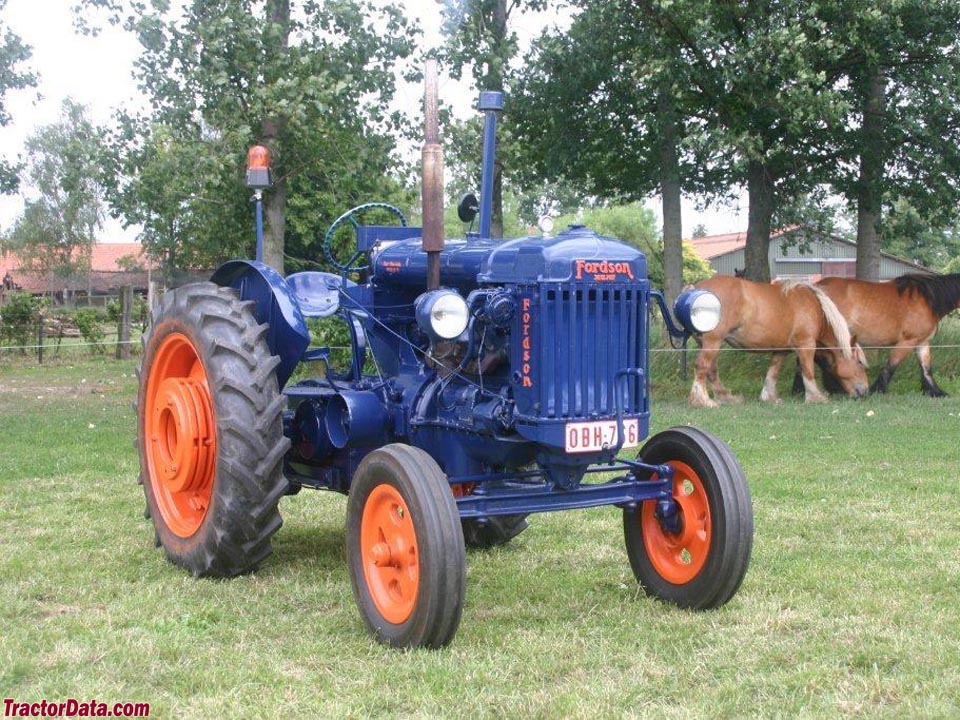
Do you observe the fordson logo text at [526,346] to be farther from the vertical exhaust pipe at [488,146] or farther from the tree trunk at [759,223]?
the tree trunk at [759,223]

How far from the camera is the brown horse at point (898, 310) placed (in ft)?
45.4

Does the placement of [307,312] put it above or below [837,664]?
above

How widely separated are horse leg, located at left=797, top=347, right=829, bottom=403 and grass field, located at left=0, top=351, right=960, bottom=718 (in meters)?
5.83

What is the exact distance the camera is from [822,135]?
15117 mm

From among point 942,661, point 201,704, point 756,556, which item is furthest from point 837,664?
point 201,704

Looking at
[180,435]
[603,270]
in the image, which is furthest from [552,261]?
[180,435]

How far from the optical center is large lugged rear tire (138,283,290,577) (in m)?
4.92

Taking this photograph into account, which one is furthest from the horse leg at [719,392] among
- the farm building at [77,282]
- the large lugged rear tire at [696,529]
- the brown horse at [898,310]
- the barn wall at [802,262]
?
the barn wall at [802,262]

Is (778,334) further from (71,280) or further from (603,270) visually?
(71,280)

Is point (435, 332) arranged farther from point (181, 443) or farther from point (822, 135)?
point (822, 135)

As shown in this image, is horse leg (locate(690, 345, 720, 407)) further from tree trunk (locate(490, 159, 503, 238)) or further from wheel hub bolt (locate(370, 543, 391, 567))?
wheel hub bolt (locate(370, 543, 391, 567))

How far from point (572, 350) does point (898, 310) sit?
Answer: 35.2ft

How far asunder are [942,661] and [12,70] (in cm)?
1743

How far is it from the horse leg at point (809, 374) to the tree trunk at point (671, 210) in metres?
2.43
